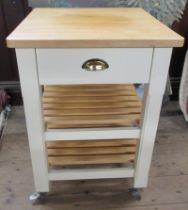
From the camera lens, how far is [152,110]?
0.86 m

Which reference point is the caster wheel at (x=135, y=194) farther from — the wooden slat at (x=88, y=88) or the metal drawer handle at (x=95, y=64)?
the metal drawer handle at (x=95, y=64)

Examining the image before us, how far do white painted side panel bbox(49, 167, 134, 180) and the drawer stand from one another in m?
0.41

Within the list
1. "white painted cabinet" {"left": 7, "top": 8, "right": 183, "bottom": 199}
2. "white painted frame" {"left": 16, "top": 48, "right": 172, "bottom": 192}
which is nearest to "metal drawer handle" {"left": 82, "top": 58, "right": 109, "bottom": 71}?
"white painted cabinet" {"left": 7, "top": 8, "right": 183, "bottom": 199}

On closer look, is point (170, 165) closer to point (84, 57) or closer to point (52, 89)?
point (52, 89)

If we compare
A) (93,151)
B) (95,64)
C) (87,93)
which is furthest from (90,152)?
(95,64)

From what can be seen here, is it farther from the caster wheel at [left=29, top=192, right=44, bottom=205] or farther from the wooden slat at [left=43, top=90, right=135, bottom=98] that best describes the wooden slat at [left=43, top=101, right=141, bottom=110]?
the caster wheel at [left=29, top=192, right=44, bottom=205]

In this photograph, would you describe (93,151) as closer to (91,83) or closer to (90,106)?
(90,106)

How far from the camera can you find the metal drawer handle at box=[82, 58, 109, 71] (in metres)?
0.76

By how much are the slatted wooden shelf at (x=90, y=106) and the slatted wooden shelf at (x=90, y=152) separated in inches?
4.2

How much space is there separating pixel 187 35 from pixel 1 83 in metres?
1.18

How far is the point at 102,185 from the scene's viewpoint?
1.15m

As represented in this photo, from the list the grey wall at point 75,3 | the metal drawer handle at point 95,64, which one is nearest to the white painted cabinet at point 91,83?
the metal drawer handle at point 95,64

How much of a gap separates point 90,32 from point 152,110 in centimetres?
33

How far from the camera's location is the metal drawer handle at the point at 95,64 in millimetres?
759
